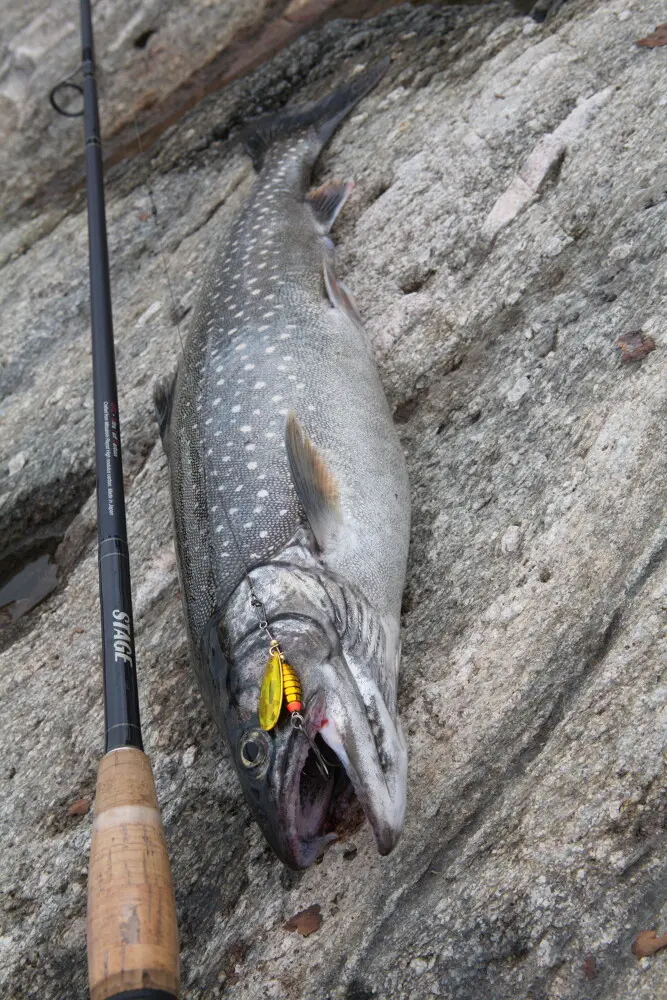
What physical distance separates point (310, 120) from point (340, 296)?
2309 mm

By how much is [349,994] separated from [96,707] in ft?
5.89

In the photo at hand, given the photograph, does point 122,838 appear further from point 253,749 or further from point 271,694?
point 271,694

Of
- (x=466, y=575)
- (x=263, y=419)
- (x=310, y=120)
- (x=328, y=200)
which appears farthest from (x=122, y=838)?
(x=310, y=120)

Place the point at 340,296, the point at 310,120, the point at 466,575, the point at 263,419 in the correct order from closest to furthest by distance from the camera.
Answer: the point at 466,575 < the point at 263,419 < the point at 340,296 < the point at 310,120

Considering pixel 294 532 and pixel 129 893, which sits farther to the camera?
pixel 294 532

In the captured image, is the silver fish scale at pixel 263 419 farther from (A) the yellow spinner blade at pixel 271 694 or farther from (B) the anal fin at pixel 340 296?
(A) the yellow spinner blade at pixel 271 694

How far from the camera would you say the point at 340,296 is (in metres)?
4.20

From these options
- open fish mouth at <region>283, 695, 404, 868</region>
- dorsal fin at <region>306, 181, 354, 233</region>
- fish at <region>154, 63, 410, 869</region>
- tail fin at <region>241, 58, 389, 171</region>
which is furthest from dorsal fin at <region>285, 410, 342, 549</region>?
tail fin at <region>241, 58, 389, 171</region>

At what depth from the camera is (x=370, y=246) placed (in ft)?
15.8

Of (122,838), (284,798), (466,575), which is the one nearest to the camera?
(122,838)

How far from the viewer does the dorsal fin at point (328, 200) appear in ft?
16.1

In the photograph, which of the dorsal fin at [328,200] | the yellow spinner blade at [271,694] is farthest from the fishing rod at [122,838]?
the dorsal fin at [328,200]

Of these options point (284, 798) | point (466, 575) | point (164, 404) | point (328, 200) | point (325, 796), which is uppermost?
point (164, 404)

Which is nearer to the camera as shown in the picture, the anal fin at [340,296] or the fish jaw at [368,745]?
the fish jaw at [368,745]
